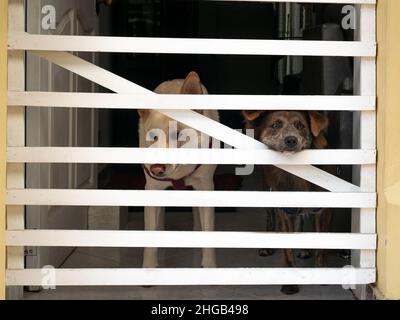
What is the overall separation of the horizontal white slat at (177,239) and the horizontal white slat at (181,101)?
52 centimetres

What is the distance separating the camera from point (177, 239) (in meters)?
2.44

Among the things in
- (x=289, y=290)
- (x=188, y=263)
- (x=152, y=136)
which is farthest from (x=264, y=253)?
(x=152, y=136)

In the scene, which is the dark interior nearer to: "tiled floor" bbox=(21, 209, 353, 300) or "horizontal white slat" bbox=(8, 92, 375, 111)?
"tiled floor" bbox=(21, 209, 353, 300)

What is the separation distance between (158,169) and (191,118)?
34 cm

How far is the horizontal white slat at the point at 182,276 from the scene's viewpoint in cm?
244

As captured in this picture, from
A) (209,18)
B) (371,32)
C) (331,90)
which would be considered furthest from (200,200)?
(209,18)

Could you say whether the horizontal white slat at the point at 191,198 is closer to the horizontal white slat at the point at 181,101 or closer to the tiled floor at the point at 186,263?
the horizontal white slat at the point at 181,101

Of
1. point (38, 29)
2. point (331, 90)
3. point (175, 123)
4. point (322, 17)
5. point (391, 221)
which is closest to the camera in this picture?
point (391, 221)

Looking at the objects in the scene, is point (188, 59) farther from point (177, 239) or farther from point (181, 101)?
point (177, 239)

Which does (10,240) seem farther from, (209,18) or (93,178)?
(209,18)

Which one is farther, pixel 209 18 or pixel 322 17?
pixel 209 18

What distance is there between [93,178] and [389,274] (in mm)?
2503

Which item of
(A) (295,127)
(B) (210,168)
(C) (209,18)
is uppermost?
(C) (209,18)

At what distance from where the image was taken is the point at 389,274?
7.88 feet
